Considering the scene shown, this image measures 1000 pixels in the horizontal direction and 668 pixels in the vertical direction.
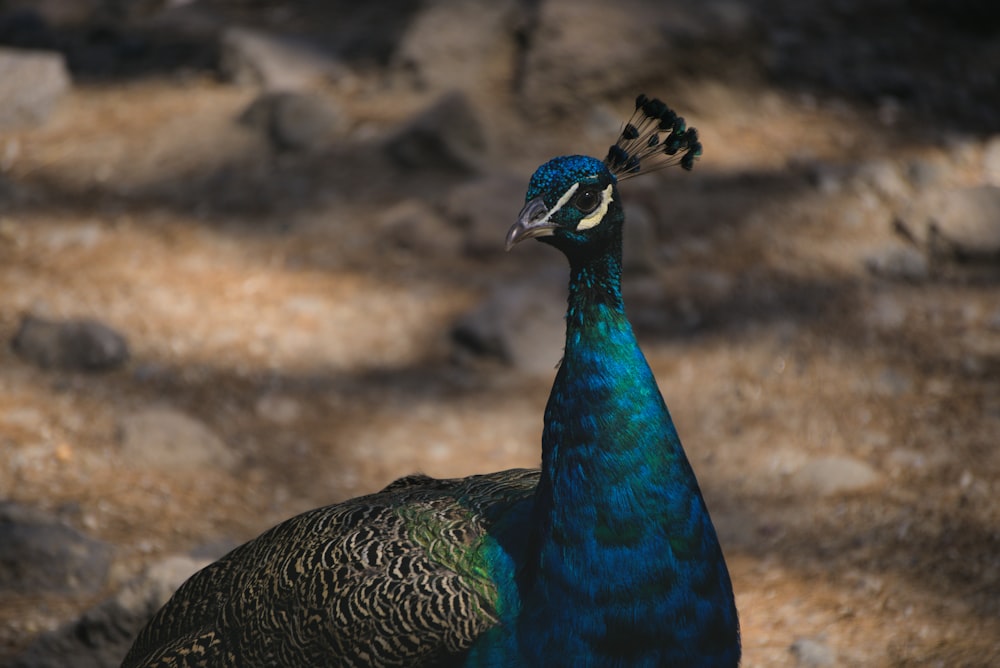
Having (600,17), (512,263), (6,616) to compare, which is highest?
(600,17)

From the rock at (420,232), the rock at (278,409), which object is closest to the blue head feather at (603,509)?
the rock at (278,409)

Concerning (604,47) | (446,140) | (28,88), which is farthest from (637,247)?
(28,88)

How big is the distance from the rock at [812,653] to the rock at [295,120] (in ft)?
11.6

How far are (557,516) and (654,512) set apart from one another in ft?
0.60

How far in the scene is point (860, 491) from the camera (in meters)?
3.63

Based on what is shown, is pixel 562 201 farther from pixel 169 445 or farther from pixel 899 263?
pixel 899 263

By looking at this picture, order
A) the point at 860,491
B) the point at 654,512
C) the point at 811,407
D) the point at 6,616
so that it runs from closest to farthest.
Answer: the point at 654,512 → the point at 6,616 → the point at 860,491 → the point at 811,407

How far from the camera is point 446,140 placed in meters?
5.43

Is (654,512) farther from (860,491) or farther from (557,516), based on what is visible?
(860,491)

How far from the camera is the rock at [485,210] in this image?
498cm

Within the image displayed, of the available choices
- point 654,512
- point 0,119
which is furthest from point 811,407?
point 0,119

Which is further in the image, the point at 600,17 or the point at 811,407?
the point at 600,17

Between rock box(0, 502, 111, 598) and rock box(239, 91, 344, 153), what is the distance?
2.64m

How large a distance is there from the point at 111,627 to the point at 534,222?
5.67 ft
